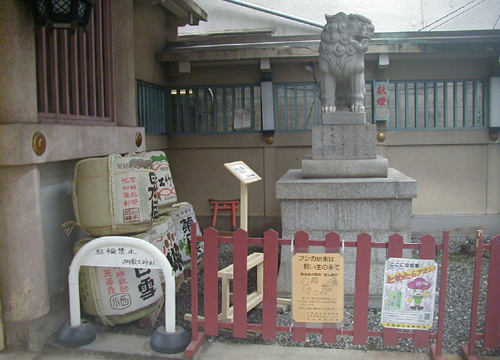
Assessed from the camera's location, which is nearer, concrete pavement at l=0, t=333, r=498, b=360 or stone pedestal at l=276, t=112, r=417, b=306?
concrete pavement at l=0, t=333, r=498, b=360

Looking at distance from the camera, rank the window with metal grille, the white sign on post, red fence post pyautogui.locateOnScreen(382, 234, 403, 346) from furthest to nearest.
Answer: the white sign on post < the window with metal grille < red fence post pyautogui.locateOnScreen(382, 234, 403, 346)

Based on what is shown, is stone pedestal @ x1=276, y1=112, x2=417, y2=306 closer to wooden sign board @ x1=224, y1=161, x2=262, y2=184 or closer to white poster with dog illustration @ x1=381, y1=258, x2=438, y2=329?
wooden sign board @ x1=224, y1=161, x2=262, y2=184

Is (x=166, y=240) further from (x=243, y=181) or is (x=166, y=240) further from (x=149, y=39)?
(x=149, y=39)

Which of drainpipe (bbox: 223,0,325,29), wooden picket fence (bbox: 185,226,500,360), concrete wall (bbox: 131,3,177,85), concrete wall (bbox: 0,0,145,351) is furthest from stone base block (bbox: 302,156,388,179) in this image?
drainpipe (bbox: 223,0,325,29)

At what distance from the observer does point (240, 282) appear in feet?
12.8

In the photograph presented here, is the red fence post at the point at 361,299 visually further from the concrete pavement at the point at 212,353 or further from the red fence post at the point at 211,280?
the red fence post at the point at 211,280

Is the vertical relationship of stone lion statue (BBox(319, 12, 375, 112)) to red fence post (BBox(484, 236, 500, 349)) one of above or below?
above

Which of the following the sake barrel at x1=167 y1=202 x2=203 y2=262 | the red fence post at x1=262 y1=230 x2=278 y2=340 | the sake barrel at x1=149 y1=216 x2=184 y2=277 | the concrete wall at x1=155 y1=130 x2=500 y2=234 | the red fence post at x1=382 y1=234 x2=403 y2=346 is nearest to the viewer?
the red fence post at x1=382 y1=234 x2=403 y2=346

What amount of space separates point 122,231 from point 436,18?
36.3ft

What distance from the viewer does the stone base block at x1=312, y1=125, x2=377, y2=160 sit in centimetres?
604

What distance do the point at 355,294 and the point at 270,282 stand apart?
698 millimetres

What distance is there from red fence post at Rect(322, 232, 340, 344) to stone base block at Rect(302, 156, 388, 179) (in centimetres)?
227

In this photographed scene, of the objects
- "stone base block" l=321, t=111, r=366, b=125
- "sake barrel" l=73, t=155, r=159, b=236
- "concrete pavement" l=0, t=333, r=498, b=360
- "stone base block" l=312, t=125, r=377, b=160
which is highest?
"stone base block" l=321, t=111, r=366, b=125

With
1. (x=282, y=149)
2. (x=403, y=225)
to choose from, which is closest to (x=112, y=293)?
(x=403, y=225)
